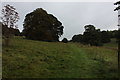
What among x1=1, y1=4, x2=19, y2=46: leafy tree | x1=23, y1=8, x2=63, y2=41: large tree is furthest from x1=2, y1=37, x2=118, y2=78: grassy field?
x1=23, y1=8, x2=63, y2=41: large tree

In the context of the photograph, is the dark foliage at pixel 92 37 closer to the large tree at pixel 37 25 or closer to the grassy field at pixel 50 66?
the large tree at pixel 37 25

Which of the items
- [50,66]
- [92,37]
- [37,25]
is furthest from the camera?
[92,37]

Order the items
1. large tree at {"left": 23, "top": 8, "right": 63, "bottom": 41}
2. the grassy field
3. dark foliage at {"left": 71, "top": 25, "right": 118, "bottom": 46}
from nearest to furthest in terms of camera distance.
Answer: the grassy field < large tree at {"left": 23, "top": 8, "right": 63, "bottom": 41} < dark foliage at {"left": 71, "top": 25, "right": 118, "bottom": 46}

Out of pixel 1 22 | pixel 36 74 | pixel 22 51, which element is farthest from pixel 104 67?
pixel 1 22

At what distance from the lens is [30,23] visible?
160 feet

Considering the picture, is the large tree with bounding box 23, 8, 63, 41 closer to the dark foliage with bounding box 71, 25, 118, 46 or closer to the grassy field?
the dark foliage with bounding box 71, 25, 118, 46

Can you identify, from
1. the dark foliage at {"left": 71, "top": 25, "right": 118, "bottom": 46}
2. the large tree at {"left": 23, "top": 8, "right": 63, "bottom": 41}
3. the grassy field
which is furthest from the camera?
the dark foliage at {"left": 71, "top": 25, "right": 118, "bottom": 46}

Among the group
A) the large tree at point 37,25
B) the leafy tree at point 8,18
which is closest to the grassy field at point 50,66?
the leafy tree at point 8,18

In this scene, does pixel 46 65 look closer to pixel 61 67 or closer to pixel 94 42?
pixel 61 67

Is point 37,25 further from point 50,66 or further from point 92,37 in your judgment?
point 50,66

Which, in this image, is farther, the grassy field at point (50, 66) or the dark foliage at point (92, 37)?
the dark foliage at point (92, 37)

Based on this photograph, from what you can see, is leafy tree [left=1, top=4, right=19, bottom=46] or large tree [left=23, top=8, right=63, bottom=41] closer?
leafy tree [left=1, top=4, right=19, bottom=46]

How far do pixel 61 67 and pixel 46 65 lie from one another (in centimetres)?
133

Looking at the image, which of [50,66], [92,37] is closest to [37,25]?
[92,37]
